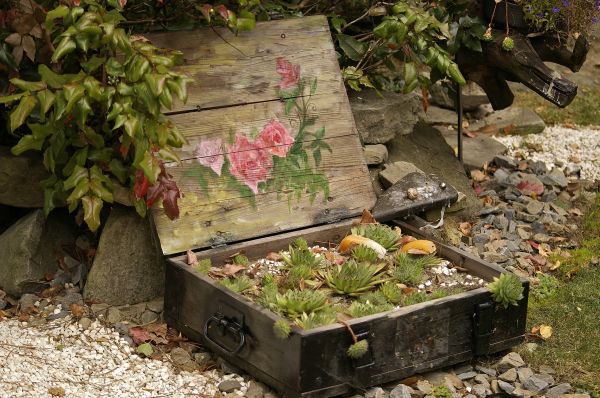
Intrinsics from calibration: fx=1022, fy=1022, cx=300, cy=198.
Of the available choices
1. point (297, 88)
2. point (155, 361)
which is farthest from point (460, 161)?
point (155, 361)

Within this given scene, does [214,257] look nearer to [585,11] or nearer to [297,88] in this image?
[297,88]

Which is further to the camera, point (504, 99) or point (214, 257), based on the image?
point (504, 99)

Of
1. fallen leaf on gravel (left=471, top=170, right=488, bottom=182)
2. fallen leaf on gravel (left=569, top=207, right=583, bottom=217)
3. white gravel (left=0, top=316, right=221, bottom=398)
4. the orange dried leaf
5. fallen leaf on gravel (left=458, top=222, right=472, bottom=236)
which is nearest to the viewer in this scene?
white gravel (left=0, top=316, right=221, bottom=398)

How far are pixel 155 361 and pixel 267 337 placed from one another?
2.28 ft

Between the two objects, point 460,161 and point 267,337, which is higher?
point 267,337

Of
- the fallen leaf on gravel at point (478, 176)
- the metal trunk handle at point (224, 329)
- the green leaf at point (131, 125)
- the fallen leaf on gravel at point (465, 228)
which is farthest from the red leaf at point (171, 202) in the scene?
the fallen leaf on gravel at point (478, 176)

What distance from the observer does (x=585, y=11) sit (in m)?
6.38

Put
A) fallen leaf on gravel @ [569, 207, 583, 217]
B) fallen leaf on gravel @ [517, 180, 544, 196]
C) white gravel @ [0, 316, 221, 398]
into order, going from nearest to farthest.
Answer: white gravel @ [0, 316, 221, 398]
fallen leaf on gravel @ [569, 207, 583, 217]
fallen leaf on gravel @ [517, 180, 544, 196]

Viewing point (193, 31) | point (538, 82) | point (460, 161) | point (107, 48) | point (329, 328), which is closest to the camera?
point (329, 328)

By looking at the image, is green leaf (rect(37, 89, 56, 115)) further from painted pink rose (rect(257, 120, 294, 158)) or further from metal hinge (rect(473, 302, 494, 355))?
metal hinge (rect(473, 302, 494, 355))

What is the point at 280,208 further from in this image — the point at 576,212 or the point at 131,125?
the point at 576,212

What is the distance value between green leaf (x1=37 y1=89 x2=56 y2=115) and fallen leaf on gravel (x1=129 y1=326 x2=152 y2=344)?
1.15 meters

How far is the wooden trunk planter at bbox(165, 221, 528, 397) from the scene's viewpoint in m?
4.20

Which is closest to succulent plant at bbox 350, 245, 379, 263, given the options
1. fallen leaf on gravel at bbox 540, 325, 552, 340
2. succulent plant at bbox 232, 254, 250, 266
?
succulent plant at bbox 232, 254, 250, 266
